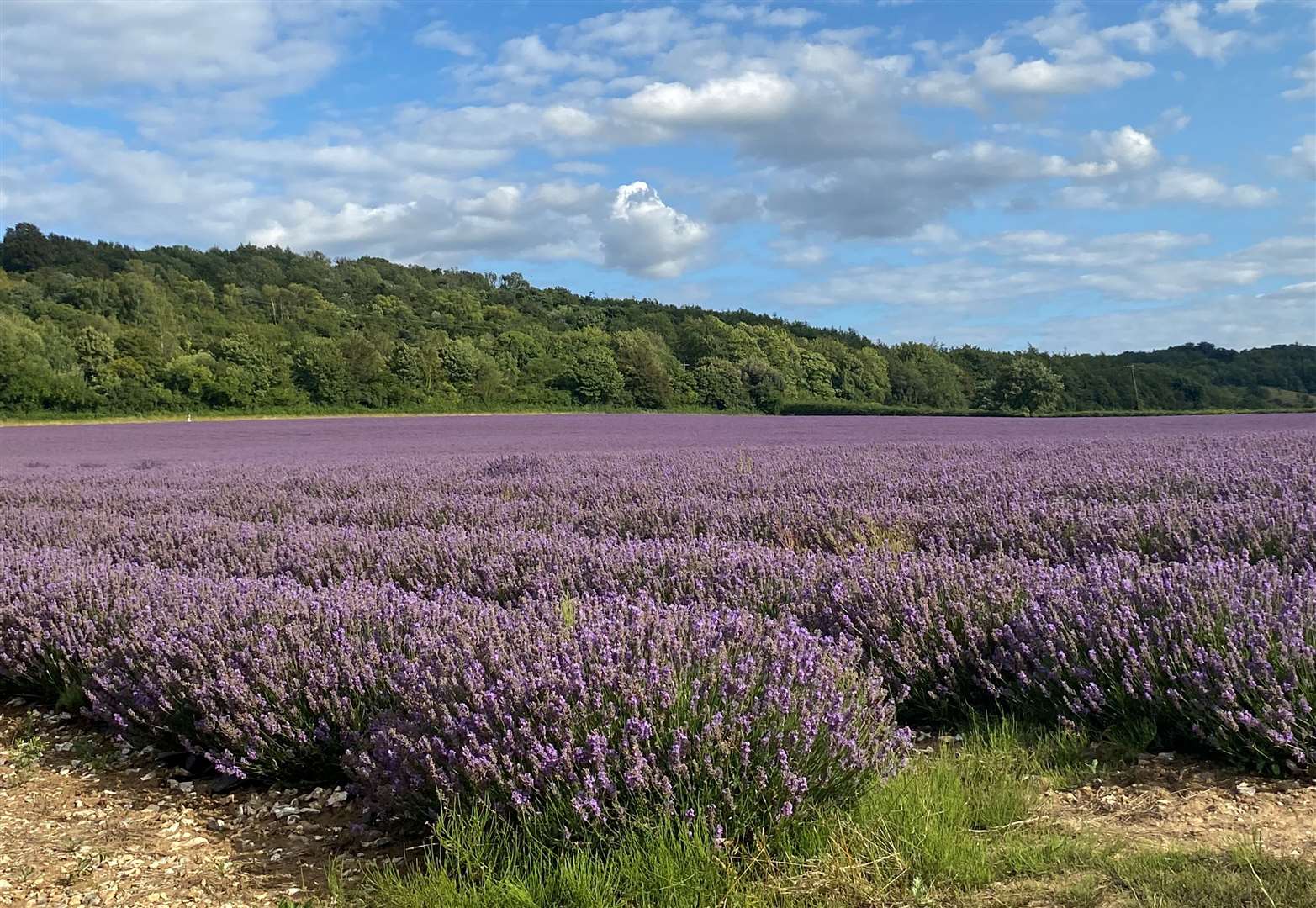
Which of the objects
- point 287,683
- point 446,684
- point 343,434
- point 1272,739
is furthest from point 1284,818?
point 343,434

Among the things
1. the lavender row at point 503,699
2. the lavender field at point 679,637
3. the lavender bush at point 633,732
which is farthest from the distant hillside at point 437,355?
the lavender bush at point 633,732

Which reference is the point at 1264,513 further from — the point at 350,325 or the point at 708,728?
the point at 350,325

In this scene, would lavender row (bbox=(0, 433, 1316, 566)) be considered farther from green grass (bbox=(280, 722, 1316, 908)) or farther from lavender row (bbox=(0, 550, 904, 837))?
green grass (bbox=(280, 722, 1316, 908))

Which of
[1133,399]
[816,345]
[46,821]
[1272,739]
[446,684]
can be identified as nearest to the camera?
[1272,739]

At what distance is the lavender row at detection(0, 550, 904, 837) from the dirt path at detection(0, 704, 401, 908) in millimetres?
115

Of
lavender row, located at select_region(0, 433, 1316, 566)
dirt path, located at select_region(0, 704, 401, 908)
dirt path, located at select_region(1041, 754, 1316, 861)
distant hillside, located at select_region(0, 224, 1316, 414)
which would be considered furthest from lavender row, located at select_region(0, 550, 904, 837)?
distant hillside, located at select_region(0, 224, 1316, 414)

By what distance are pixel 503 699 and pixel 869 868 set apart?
2.79ft

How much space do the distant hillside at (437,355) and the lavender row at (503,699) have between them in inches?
1481

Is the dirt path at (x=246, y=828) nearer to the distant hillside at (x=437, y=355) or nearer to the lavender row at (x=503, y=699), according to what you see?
the lavender row at (x=503, y=699)

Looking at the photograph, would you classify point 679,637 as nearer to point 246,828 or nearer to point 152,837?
point 246,828

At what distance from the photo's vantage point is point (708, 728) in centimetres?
189

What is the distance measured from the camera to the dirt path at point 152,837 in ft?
6.39

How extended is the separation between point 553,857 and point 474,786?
24cm

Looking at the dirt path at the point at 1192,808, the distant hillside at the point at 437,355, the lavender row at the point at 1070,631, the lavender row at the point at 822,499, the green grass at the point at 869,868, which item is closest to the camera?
the green grass at the point at 869,868
